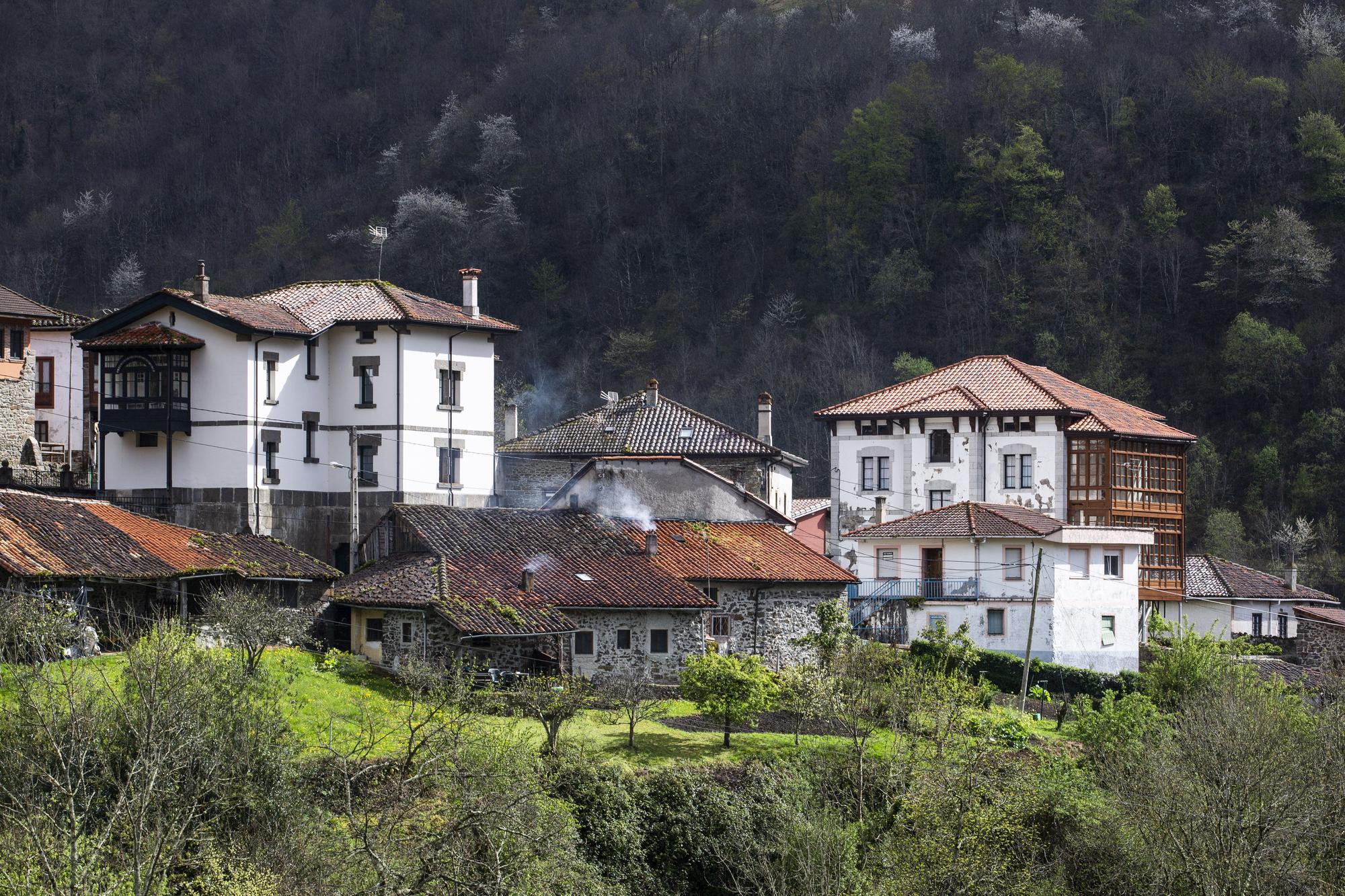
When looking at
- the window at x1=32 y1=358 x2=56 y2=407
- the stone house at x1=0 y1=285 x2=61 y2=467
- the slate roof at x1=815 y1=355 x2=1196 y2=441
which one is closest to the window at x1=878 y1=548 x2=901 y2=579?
the slate roof at x1=815 y1=355 x2=1196 y2=441

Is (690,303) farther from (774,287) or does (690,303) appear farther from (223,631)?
(223,631)

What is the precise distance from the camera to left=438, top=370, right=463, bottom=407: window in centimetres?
5412

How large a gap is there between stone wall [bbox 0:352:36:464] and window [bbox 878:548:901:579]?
2855cm

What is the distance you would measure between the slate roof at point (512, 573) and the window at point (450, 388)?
303 inches

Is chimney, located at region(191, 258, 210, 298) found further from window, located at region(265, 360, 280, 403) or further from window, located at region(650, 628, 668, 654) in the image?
window, located at region(650, 628, 668, 654)

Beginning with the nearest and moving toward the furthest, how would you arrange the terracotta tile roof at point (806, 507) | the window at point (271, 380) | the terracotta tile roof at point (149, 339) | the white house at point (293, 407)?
the terracotta tile roof at point (149, 339), the white house at point (293, 407), the window at point (271, 380), the terracotta tile roof at point (806, 507)

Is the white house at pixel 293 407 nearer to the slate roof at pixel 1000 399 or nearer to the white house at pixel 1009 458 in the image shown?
the white house at pixel 1009 458

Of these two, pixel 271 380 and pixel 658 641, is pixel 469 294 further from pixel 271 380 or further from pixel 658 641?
pixel 658 641

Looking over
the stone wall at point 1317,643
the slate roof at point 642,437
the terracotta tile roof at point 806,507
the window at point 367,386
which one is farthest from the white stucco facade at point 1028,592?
the window at point 367,386

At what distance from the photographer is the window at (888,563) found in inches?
2216

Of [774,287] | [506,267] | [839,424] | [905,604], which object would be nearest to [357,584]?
[905,604]

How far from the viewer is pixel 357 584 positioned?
41656mm

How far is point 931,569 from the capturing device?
55531mm

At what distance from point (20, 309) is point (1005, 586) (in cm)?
3342
